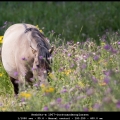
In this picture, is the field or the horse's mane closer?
the field

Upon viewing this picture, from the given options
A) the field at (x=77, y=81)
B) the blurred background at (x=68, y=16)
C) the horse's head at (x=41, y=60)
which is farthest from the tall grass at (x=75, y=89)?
the blurred background at (x=68, y=16)

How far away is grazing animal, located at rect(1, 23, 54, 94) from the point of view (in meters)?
6.43

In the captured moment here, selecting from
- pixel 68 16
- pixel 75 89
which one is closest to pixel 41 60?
pixel 75 89

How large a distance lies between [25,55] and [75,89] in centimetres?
141

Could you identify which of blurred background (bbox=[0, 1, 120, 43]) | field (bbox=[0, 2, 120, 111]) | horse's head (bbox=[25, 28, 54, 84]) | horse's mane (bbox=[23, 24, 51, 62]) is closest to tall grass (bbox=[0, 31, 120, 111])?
field (bbox=[0, 2, 120, 111])

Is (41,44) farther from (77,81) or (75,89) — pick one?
(75,89)

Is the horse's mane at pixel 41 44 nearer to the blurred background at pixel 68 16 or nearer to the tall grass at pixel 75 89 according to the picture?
the tall grass at pixel 75 89

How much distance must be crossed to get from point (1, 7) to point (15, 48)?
8.44m

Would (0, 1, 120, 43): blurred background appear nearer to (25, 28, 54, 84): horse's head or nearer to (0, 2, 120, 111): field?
(0, 2, 120, 111): field

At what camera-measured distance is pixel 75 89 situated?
231 inches

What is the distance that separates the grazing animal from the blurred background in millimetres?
4500

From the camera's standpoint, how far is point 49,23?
13.8 meters

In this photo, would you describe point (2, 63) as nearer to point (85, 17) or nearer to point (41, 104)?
point (41, 104)

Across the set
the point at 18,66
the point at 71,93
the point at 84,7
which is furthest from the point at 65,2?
the point at 71,93
